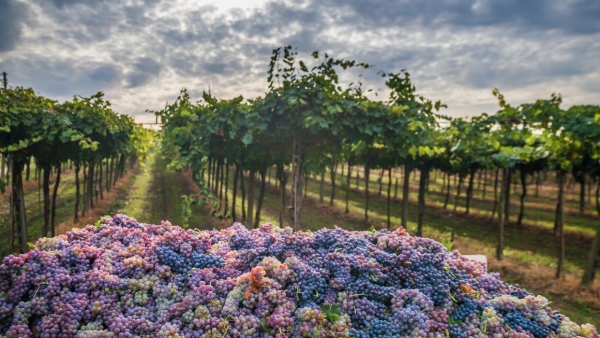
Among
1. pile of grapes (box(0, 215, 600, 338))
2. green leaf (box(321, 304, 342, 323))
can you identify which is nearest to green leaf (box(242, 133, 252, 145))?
pile of grapes (box(0, 215, 600, 338))

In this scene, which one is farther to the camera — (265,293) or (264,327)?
(265,293)

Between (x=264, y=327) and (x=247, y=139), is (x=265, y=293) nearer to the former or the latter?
(x=264, y=327)

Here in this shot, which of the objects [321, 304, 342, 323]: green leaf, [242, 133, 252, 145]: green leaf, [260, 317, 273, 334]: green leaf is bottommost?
[260, 317, 273, 334]: green leaf

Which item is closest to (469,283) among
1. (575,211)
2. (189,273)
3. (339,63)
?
(189,273)

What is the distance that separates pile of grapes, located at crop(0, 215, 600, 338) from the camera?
6.87ft

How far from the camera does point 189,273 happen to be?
Answer: 244 cm

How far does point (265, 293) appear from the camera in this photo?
7.32ft

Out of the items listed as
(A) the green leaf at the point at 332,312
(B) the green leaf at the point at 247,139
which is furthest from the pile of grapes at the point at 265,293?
(B) the green leaf at the point at 247,139

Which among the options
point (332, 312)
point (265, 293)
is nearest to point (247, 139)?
point (265, 293)

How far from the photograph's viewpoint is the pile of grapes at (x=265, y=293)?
209 centimetres

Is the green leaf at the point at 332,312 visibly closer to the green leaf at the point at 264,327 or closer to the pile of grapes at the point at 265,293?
the pile of grapes at the point at 265,293

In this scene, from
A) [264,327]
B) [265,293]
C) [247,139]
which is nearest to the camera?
[264,327]

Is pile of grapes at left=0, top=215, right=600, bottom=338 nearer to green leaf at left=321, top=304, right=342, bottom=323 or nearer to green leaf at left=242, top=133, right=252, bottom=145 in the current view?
green leaf at left=321, top=304, right=342, bottom=323

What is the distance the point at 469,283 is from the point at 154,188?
81.0ft
